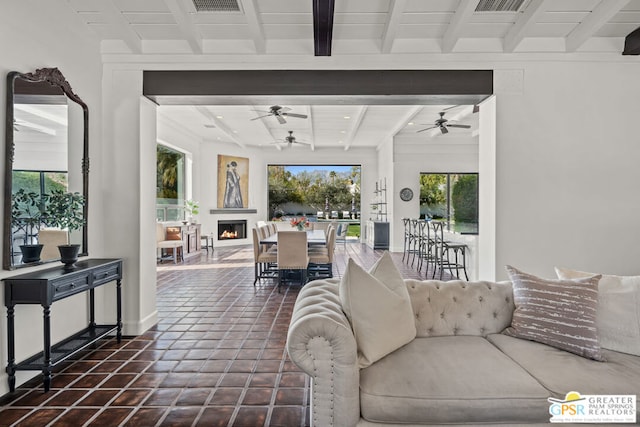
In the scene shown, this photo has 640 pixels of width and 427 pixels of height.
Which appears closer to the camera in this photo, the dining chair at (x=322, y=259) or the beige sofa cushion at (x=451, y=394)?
the beige sofa cushion at (x=451, y=394)

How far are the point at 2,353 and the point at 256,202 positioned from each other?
935 centimetres

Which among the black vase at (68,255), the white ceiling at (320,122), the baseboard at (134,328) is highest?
the white ceiling at (320,122)

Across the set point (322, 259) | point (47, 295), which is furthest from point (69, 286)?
point (322, 259)

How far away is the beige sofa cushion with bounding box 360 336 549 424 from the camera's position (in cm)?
151

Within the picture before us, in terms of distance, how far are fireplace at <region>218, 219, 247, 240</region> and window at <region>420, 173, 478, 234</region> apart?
5.66 meters

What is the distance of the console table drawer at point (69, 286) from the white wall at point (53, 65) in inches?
11.6

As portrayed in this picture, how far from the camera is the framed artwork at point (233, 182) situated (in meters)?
10.8

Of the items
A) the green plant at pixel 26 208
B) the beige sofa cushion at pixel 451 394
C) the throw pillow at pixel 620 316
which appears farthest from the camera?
the green plant at pixel 26 208

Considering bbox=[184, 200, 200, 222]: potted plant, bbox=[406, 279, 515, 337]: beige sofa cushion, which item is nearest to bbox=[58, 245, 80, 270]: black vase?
bbox=[406, 279, 515, 337]: beige sofa cushion

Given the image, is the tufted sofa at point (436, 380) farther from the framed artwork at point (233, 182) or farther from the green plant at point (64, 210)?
the framed artwork at point (233, 182)

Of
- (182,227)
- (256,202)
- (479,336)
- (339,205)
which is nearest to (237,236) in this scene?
(256,202)

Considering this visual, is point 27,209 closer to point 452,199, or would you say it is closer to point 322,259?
point 322,259

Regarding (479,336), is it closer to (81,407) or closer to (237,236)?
(81,407)

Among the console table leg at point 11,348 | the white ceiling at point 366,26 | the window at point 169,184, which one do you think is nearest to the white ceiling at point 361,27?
the white ceiling at point 366,26
